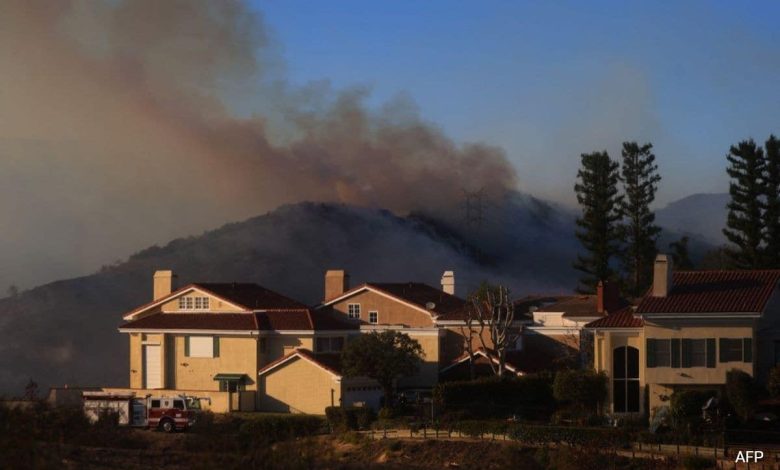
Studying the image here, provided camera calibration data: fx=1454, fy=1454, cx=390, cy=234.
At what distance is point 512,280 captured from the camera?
12100 cm

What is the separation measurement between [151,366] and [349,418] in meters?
15.5

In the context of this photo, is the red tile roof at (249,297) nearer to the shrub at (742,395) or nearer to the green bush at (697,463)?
the shrub at (742,395)

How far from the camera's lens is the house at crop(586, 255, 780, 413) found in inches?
2250

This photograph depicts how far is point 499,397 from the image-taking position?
62.0m

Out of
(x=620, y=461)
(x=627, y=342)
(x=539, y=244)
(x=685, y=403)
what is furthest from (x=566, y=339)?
(x=539, y=244)

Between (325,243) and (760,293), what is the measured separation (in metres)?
62.1

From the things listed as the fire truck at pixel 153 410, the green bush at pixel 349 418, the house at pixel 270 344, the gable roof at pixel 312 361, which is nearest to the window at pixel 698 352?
the house at pixel 270 344

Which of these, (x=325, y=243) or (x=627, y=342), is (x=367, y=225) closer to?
(x=325, y=243)

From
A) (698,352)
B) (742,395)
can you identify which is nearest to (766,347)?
(698,352)

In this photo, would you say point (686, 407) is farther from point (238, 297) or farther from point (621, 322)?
point (238, 297)

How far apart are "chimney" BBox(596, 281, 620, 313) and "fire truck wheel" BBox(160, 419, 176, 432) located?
2245 centimetres

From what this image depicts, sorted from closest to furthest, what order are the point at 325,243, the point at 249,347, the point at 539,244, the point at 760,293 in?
the point at 760,293 < the point at 249,347 < the point at 325,243 < the point at 539,244

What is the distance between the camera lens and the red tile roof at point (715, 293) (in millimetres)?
57438

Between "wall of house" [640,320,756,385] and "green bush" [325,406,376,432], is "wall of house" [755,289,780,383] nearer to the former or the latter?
"wall of house" [640,320,756,385]
